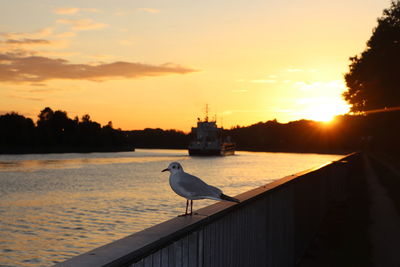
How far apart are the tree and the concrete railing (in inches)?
1376

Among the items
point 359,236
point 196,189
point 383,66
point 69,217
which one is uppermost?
point 383,66

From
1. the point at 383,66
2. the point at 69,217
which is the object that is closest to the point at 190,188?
the point at 69,217

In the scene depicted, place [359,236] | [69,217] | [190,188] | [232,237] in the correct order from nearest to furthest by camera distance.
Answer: [190,188]
[232,237]
[359,236]
[69,217]

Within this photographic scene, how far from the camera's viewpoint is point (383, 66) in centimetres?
4388

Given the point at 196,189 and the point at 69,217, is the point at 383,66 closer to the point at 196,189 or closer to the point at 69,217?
the point at 69,217

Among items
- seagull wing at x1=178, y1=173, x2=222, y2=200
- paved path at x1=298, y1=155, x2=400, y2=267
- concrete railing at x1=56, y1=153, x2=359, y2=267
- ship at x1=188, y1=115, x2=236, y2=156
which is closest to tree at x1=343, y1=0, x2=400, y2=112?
paved path at x1=298, y1=155, x2=400, y2=267

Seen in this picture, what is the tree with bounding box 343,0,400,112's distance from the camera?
143 ft

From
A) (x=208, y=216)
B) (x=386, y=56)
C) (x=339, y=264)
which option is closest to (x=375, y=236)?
(x=339, y=264)

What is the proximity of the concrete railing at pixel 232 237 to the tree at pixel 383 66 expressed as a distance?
34943 millimetres

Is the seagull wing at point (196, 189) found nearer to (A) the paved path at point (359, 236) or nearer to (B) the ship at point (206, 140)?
(A) the paved path at point (359, 236)

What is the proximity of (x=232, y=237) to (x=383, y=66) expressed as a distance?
41583mm

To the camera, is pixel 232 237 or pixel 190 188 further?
pixel 232 237

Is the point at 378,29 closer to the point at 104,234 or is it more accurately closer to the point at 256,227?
the point at 104,234

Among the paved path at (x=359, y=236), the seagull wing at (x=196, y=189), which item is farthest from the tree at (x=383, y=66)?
the seagull wing at (x=196, y=189)
